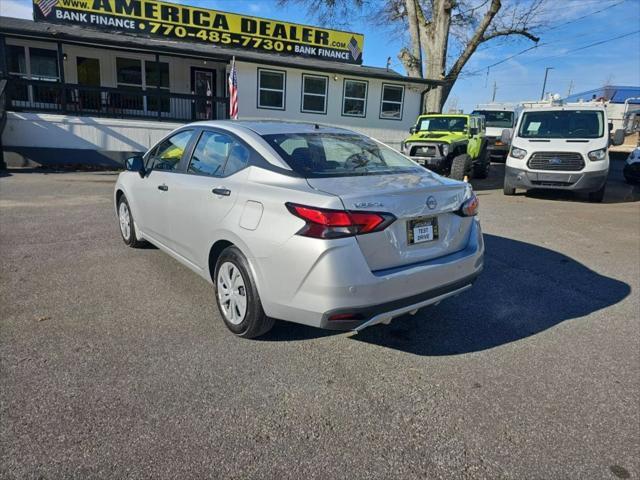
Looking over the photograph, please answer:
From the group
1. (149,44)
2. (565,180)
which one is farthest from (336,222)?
(149,44)

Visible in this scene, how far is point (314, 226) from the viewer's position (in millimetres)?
2793

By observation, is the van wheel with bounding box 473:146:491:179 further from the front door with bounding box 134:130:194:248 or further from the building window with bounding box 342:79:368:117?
the front door with bounding box 134:130:194:248

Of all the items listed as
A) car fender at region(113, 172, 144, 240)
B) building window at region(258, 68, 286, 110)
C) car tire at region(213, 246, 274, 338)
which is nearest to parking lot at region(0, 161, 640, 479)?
car tire at region(213, 246, 274, 338)

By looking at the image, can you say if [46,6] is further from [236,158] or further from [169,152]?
[236,158]

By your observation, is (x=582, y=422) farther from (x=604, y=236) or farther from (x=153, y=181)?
(x=604, y=236)

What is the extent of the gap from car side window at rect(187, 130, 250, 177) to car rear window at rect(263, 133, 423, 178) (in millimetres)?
260

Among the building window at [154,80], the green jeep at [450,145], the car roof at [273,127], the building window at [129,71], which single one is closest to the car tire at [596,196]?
the green jeep at [450,145]

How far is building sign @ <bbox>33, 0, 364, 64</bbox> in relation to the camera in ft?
56.1

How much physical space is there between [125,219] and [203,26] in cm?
1583

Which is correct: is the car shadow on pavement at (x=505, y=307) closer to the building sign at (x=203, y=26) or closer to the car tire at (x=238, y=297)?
the car tire at (x=238, y=297)

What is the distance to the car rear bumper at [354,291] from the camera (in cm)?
277

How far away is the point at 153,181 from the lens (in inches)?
182

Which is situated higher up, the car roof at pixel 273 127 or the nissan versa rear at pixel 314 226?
the car roof at pixel 273 127

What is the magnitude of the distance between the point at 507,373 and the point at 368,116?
1774 centimetres
